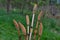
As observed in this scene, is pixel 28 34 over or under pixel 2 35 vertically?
over

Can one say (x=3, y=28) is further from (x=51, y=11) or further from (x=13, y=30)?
(x=51, y=11)

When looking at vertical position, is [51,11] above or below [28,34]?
below

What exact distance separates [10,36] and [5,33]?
200mm

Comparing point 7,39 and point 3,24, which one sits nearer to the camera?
point 7,39

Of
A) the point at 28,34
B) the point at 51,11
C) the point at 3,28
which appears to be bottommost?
the point at 51,11

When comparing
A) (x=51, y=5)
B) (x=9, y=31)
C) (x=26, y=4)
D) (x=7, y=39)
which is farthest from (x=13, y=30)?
(x=51, y=5)

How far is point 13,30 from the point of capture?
175 inches

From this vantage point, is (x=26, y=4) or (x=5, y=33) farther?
(x=26, y=4)

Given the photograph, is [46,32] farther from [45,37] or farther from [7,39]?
[7,39]

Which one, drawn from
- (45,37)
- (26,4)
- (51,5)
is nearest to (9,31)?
(45,37)

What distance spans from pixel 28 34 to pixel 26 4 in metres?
6.41

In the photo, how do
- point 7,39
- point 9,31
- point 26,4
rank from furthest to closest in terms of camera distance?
1. point 26,4
2. point 9,31
3. point 7,39

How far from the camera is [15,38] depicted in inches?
155

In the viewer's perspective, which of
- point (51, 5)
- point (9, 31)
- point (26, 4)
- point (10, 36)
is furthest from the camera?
point (51, 5)
